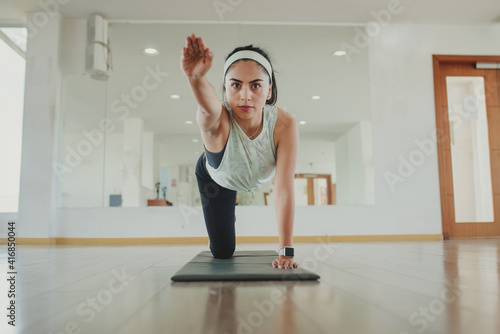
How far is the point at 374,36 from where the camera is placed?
5039mm

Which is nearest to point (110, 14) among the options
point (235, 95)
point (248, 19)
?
point (248, 19)

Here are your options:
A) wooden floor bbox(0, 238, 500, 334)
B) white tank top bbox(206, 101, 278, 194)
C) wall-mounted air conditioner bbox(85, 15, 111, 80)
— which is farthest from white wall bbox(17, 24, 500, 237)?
wooden floor bbox(0, 238, 500, 334)

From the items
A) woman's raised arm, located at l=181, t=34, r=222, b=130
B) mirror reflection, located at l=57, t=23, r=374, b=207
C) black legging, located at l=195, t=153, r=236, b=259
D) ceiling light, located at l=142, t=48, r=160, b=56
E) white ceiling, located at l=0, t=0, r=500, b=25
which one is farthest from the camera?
ceiling light, located at l=142, t=48, r=160, b=56

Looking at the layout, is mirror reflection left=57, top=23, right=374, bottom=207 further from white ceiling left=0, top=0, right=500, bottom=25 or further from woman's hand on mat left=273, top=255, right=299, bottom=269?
woman's hand on mat left=273, top=255, right=299, bottom=269

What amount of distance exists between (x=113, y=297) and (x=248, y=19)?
4427 mm

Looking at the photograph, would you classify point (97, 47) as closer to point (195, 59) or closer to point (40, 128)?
point (40, 128)

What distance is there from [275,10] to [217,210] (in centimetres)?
329

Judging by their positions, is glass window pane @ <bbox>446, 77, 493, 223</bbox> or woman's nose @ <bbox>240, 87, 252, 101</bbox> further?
glass window pane @ <bbox>446, 77, 493, 223</bbox>

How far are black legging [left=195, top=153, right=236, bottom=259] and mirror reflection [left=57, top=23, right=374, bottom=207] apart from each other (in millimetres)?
2304

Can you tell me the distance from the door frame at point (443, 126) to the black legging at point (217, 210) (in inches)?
142

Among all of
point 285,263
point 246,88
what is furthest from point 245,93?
point 285,263

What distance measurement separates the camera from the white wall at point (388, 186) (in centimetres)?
470

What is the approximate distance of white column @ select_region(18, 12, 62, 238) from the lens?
455cm

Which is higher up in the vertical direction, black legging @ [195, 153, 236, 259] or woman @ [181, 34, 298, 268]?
woman @ [181, 34, 298, 268]
